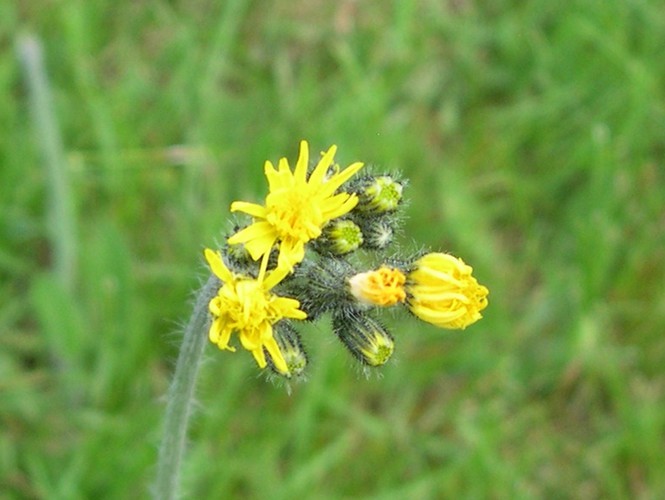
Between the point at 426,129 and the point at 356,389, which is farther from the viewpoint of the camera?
the point at 426,129

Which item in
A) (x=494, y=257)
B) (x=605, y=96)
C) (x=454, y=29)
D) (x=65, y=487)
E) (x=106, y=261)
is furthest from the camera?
(x=454, y=29)

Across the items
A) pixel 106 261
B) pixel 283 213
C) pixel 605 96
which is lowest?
pixel 283 213

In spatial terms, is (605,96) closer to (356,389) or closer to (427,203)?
(427,203)

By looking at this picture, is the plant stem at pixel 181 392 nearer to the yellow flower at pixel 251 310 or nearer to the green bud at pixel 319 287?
the yellow flower at pixel 251 310

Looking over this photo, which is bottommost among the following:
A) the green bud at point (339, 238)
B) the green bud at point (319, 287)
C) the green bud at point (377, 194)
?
the green bud at point (319, 287)

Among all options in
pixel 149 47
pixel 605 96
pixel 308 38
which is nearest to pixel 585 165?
pixel 605 96

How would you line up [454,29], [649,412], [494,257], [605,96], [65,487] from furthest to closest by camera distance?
[454,29], [605,96], [494,257], [649,412], [65,487]

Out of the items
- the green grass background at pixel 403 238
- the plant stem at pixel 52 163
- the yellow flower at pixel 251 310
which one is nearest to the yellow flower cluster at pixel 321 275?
the yellow flower at pixel 251 310

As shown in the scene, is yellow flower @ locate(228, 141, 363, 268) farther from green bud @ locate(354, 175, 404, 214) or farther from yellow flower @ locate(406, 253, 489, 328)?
yellow flower @ locate(406, 253, 489, 328)
